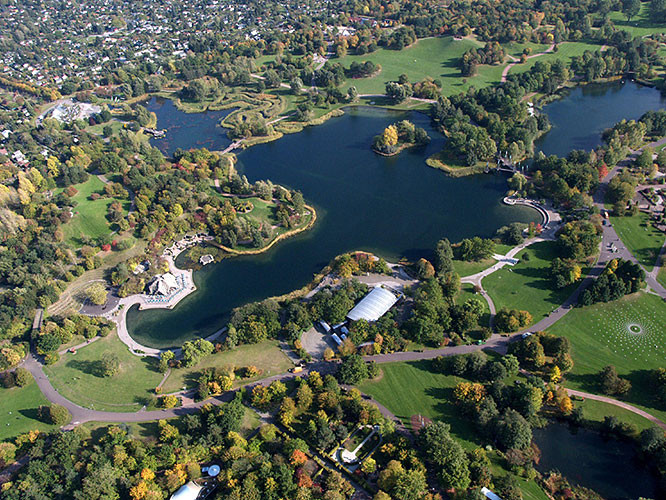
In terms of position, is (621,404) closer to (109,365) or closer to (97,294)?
(109,365)

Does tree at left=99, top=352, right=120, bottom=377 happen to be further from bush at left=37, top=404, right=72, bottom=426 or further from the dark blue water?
the dark blue water

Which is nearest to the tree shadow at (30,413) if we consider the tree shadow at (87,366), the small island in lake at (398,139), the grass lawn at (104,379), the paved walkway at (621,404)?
the grass lawn at (104,379)

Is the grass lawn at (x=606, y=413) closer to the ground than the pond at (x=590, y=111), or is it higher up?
closer to the ground

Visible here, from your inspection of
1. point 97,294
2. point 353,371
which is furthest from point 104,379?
point 353,371

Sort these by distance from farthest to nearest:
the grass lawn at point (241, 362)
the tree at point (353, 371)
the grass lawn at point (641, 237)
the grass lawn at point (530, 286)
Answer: the grass lawn at point (641, 237) → the grass lawn at point (530, 286) → the grass lawn at point (241, 362) → the tree at point (353, 371)

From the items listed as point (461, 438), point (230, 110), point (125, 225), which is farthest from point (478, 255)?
point (230, 110)

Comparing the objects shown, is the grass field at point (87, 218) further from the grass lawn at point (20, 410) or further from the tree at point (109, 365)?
the tree at point (109, 365)

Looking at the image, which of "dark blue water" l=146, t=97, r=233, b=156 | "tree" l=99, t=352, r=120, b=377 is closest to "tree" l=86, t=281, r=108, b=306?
"tree" l=99, t=352, r=120, b=377

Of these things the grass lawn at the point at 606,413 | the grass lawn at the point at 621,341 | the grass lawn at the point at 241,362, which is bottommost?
the grass lawn at the point at 606,413
